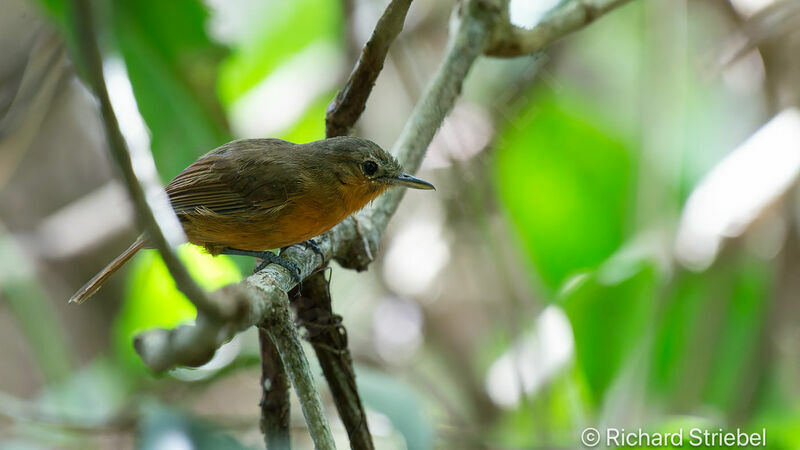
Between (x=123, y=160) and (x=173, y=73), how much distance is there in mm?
3023

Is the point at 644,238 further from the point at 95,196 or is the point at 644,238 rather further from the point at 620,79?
the point at 95,196

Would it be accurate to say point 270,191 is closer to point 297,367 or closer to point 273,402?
point 273,402

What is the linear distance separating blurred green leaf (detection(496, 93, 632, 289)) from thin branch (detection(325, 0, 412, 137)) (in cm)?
197

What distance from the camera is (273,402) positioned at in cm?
229

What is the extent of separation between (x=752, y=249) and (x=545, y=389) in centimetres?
156

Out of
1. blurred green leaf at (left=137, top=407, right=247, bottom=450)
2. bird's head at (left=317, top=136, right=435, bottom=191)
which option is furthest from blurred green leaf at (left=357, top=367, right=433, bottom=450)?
bird's head at (left=317, top=136, right=435, bottom=191)

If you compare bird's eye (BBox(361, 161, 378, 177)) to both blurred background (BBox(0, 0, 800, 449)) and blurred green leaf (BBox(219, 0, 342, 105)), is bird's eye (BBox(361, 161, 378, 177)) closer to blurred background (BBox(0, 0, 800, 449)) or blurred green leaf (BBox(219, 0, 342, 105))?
blurred background (BBox(0, 0, 800, 449))

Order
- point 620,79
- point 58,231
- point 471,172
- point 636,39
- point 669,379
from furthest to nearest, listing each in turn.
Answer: point 620,79 < point 636,39 < point 58,231 < point 471,172 < point 669,379

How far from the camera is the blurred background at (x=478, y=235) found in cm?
386

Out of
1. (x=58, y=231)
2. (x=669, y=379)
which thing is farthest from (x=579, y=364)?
(x=58, y=231)

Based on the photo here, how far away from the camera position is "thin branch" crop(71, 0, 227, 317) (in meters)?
1.09

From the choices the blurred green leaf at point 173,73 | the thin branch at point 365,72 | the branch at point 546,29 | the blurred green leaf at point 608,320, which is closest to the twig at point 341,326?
the thin branch at point 365,72

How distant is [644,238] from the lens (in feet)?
14.7

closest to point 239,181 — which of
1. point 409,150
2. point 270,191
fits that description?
point 270,191
